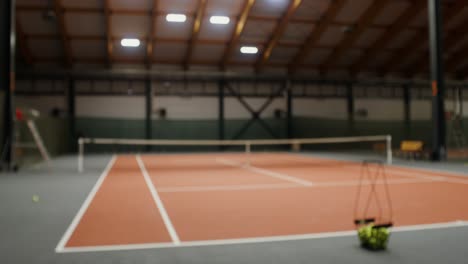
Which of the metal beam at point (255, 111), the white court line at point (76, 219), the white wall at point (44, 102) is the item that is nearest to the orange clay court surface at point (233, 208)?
the white court line at point (76, 219)

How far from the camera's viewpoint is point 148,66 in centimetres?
2705

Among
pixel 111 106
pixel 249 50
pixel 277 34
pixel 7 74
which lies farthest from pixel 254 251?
pixel 111 106

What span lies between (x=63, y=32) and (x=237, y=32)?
9755mm

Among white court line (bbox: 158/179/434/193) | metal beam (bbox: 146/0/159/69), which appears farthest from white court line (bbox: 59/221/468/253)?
metal beam (bbox: 146/0/159/69)

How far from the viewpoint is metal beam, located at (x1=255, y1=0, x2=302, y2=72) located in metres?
21.5

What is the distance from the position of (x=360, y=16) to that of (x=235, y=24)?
7263mm

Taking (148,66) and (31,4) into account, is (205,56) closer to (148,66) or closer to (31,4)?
(148,66)

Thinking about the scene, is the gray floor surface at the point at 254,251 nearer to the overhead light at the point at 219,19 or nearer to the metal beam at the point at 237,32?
the metal beam at the point at 237,32

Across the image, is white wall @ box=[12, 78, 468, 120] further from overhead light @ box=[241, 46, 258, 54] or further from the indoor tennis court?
overhead light @ box=[241, 46, 258, 54]

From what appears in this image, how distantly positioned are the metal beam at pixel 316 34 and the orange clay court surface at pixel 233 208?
13812 mm

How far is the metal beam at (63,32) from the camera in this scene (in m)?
20.6

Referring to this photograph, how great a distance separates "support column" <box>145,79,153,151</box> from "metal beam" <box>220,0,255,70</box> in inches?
207

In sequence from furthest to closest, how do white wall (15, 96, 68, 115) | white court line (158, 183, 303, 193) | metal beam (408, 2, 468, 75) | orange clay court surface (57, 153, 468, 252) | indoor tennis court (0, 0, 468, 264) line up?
1. white wall (15, 96, 68, 115)
2. metal beam (408, 2, 468, 75)
3. white court line (158, 183, 303, 193)
4. orange clay court surface (57, 153, 468, 252)
5. indoor tennis court (0, 0, 468, 264)

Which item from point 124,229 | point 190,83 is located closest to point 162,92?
point 190,83
